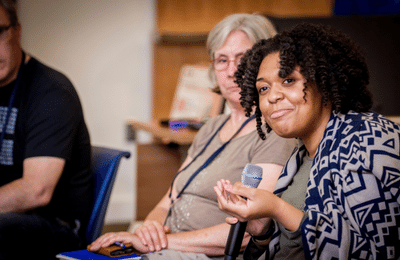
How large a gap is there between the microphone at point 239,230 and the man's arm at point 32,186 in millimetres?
896

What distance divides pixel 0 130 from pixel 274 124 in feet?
3.90

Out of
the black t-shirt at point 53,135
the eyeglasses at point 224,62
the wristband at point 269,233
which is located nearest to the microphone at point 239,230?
the wristband at point 269,233

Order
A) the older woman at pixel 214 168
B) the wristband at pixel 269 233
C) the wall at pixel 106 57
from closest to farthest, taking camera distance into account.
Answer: the wristband at pixel 269 233
the older woman at pixel 214 168
the wall at pixel 106 57

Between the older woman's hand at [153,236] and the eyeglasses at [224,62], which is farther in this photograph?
the eyeglasses at [224,62]

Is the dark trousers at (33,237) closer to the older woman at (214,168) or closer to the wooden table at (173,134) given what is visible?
the older woman at (214,168)

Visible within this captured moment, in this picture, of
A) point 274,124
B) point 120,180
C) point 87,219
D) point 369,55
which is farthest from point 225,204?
point 120,180

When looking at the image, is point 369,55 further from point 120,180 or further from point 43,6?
point 43,6

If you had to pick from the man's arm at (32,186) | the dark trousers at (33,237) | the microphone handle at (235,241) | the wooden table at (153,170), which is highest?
the microphone handle at (235,241)

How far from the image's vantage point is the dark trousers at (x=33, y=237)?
1.43 m

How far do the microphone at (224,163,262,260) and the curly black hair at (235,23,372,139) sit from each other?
0.25 metres

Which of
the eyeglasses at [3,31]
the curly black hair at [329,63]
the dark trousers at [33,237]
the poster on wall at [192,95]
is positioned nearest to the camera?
the curly black hair at [329,63]

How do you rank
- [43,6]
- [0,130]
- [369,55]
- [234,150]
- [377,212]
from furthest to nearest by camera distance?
1. [43,6]
2. [369,55]
3. [0,130]
4. [234,150]
5. [377,212]

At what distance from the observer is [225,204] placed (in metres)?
0.93

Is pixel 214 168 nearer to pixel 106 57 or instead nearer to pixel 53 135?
pixel 53 135
